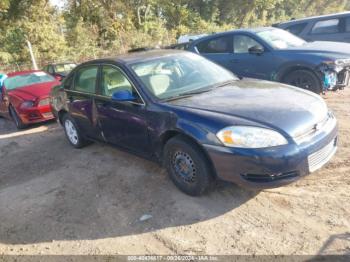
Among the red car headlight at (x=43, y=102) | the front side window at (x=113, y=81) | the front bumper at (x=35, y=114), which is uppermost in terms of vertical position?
the front side window at (x=113, y=81)

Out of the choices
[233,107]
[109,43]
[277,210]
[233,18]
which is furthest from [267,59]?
[233,18]

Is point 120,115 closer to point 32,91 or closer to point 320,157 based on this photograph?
point 320,157

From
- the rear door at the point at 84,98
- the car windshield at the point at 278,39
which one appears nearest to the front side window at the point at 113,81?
the rear door at the point at 84,98

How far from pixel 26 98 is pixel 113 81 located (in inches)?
169

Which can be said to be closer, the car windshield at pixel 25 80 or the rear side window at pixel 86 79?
the rear side window at pixel 86 79

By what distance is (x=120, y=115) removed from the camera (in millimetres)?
4332

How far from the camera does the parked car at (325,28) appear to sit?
31.8 feet

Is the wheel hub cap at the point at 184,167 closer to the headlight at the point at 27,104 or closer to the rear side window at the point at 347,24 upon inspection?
the headlight at the point at 27,104

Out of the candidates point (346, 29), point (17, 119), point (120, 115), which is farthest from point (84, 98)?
point (346, 29)

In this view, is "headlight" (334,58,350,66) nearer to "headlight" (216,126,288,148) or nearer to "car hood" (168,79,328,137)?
"car hood" (168,79,328,137)

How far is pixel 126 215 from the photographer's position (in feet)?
11.9

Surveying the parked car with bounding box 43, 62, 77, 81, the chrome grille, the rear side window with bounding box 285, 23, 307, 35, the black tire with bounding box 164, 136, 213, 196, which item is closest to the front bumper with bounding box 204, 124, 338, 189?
the chrome grille

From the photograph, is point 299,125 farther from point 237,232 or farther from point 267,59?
point 267,59

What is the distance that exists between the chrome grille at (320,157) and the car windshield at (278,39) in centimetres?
406
